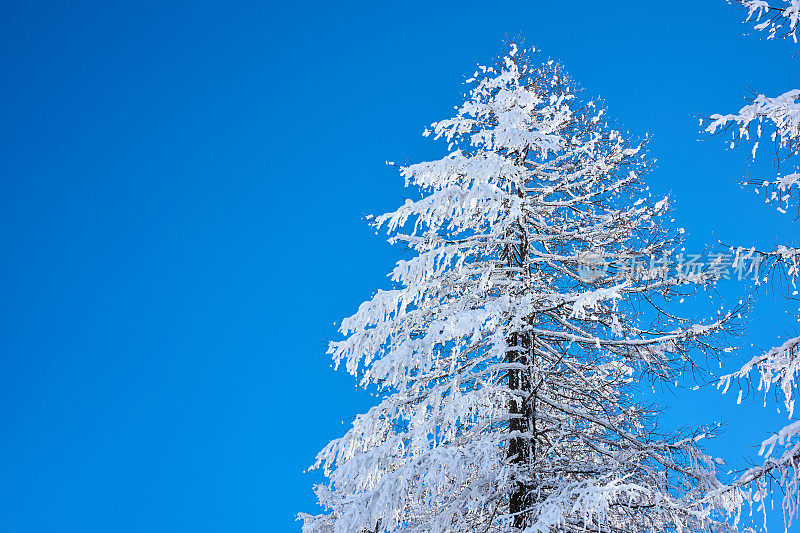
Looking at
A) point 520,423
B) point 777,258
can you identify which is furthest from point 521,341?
point 777,258

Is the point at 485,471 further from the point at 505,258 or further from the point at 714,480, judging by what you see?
the point at 505,258

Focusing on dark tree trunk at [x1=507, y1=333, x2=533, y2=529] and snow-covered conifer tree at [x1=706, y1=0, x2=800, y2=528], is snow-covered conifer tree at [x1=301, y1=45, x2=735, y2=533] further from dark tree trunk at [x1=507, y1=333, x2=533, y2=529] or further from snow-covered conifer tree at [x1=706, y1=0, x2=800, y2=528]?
snow-covered conifer tree at [x1=706, y1=0, x2=800, y2=528]

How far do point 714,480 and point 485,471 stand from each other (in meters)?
2.66

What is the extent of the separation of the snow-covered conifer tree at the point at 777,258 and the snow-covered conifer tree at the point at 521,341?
110 centimetres

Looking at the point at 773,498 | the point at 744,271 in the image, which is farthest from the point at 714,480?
the point at 744,271

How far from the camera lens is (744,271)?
5.58 m

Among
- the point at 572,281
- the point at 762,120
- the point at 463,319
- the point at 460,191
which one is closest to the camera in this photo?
the point at 762,120

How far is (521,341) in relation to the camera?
7.64m

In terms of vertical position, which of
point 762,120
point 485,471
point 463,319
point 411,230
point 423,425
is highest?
point 411,230

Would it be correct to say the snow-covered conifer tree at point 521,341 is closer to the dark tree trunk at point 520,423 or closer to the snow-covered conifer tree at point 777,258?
the dark tree trunk at point 520,423

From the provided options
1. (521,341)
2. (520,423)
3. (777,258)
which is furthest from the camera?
(521,341)

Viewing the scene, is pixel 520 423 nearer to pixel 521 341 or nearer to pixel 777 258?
pixel 521 341

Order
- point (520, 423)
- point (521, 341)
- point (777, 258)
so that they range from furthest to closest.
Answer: point (521, 341) → point (520, 423) → point (777, 258)

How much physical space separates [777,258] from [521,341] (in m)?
3.49
